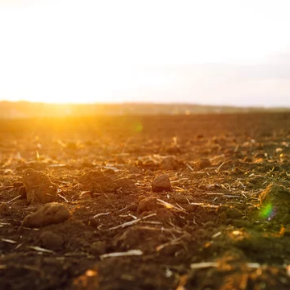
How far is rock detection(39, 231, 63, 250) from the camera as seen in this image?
3236 millimetres

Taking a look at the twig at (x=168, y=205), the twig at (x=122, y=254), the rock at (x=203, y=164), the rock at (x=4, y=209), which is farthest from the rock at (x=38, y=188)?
the rock at (x=203, y=164)

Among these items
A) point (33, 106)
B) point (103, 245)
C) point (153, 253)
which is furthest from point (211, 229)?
point (33, 106)

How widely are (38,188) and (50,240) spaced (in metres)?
1.41

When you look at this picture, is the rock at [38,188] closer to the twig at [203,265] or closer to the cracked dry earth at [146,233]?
the cracked dry earth at [146,233]

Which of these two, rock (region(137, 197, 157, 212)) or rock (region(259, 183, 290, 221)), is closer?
rock (region(259, 183, 290, 221))

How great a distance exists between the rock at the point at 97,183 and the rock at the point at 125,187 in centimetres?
7

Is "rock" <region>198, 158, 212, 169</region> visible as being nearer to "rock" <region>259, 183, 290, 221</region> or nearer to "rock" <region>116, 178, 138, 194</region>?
"rock" <region>116, 178, 138, 194</region>

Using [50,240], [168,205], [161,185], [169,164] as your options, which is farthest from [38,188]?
[169,164]

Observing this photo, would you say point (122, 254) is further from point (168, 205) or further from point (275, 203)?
point (275, 203)

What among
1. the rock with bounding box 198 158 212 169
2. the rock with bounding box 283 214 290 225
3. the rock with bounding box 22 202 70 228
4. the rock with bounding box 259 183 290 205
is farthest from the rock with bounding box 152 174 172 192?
the rock with bounding box 198 158 212 169

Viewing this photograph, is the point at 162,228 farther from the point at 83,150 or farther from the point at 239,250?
the point at 83,150

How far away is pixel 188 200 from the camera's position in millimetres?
4211

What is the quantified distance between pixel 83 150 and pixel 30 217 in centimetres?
673

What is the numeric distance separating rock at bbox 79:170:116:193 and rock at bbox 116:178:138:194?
73 mm
